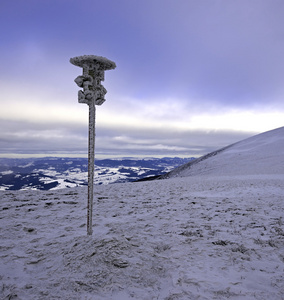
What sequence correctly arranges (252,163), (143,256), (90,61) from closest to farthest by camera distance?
(143,256), (90,61), (252,163)

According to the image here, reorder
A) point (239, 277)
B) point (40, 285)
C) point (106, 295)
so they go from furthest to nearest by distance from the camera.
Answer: point (239, 277) → point (40, 285) → point (106, 295)

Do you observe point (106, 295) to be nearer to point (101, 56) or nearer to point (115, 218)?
point (115, 218)

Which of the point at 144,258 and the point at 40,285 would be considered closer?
the point at 40,285

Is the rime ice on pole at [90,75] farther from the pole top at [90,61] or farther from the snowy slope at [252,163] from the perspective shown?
the snowy slope at [252,163]

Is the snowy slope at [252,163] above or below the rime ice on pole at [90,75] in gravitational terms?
below

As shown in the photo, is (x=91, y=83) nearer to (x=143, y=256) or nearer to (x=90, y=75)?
(x=90, y=75)

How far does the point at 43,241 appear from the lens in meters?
5.38

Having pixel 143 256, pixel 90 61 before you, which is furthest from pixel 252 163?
pixel 90 61

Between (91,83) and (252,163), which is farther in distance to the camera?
(252,163)

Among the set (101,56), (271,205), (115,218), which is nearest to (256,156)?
(271,205)

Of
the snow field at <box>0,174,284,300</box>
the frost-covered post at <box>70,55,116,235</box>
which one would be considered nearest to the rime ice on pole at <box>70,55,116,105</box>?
the frost-covered post at <box>70,55,116,235</box>

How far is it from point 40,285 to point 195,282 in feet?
9.90

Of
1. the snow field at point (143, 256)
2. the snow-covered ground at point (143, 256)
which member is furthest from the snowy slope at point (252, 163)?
the snow-covered ground at point (143, 256)

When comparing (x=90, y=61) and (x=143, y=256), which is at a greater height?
(x=90, y=61)
